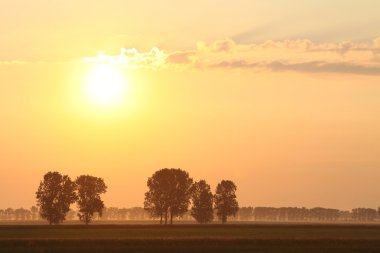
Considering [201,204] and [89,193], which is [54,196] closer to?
[89,193]

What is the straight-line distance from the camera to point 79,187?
168000 millimetres

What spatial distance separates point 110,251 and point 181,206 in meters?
115

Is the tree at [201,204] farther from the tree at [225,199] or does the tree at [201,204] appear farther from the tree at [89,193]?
the tree at [89,193]

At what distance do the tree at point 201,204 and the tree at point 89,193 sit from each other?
28650mm

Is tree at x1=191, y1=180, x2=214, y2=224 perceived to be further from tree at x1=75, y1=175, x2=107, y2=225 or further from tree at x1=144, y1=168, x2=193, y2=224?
tree at x1=75, y1=175, x2=107, y2=225

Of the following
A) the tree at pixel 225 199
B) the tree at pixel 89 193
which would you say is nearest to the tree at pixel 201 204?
the tree at pixel 225 199

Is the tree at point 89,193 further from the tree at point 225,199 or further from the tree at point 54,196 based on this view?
the tree at point 225,199

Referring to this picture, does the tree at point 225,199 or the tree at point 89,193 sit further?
the tree at point 225,199

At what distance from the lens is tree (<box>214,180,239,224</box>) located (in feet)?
640

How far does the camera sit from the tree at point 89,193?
549ft

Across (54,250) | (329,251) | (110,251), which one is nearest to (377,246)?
(329,251)

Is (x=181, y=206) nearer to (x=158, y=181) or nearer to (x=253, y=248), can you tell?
(x=158, y=181)

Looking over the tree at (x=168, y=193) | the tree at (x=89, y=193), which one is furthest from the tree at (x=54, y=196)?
the tree at (x=168, y=193)

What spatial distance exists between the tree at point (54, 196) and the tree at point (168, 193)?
2755 centimetres
